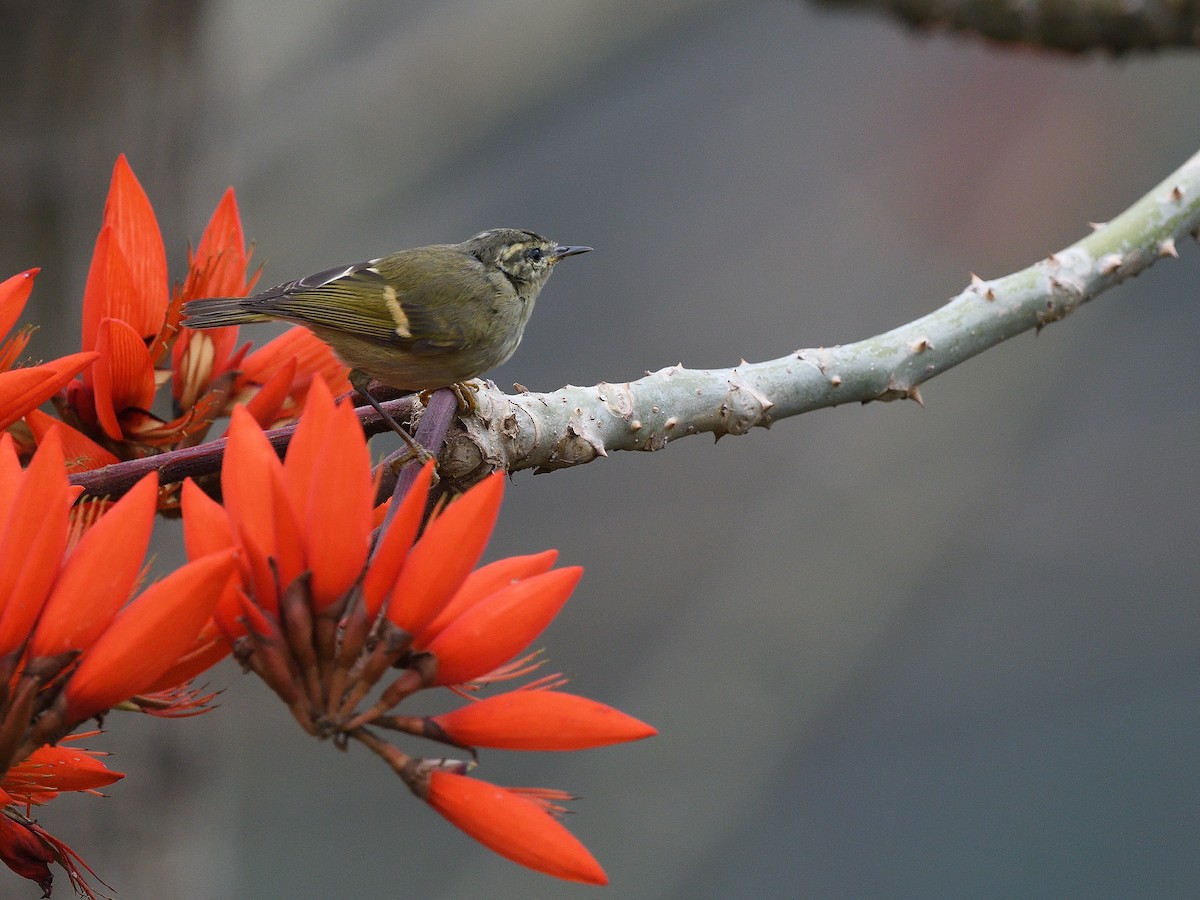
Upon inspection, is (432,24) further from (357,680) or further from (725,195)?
(357,680)

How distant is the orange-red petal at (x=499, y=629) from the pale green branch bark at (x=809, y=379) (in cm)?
33

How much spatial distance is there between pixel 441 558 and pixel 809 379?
2.50 ft

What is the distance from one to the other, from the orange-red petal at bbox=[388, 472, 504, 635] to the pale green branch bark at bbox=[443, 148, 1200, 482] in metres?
0.32

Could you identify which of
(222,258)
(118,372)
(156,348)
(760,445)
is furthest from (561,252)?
(760,445)

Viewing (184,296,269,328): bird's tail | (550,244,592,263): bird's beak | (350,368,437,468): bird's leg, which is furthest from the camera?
(550,244,592,263): bird's beak

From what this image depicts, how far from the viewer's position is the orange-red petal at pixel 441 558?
106cm

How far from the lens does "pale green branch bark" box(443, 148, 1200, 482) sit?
4.76ft

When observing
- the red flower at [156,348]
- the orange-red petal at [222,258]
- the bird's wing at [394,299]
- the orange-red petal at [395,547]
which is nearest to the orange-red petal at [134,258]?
the red flower at [156,348]

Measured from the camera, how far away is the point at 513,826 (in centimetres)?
105

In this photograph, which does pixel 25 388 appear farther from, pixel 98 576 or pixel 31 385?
pixel 98 576

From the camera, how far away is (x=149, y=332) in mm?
1600

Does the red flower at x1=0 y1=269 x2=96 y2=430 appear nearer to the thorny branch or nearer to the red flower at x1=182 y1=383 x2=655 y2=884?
the thorny branch

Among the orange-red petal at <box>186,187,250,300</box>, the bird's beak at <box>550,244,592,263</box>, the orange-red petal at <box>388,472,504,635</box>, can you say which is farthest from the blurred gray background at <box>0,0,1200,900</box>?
the orange-red petal at <box>388,472,504,635</box>

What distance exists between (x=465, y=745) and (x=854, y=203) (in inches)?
222
